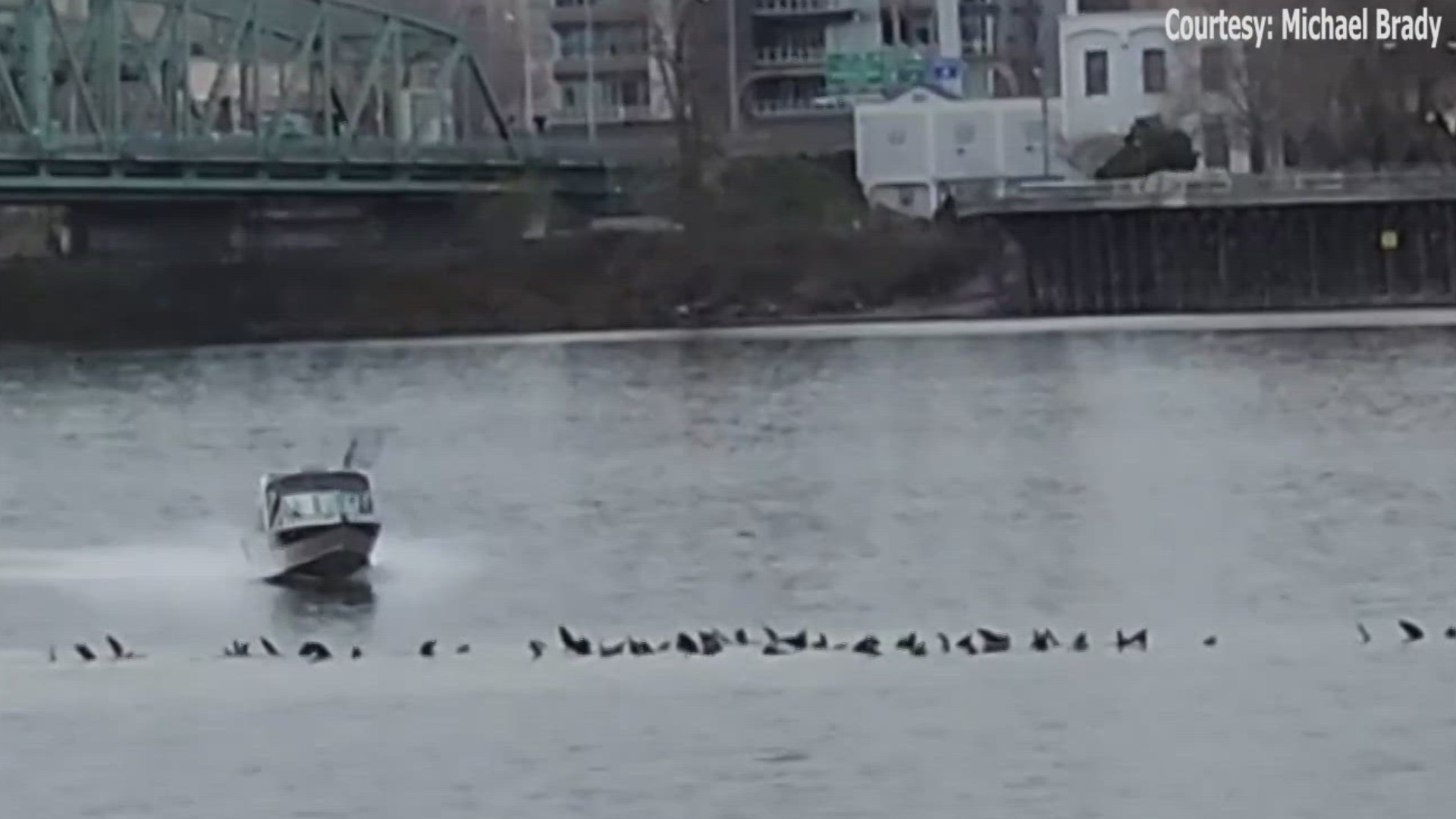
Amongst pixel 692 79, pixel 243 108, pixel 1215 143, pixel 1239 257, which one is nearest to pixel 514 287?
pixel 243 108

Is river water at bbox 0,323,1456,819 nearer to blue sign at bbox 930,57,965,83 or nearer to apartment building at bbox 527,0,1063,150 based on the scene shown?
blue sign at bbox 930,57,965,83

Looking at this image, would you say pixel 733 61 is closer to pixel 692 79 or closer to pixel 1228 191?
pixel 692 79

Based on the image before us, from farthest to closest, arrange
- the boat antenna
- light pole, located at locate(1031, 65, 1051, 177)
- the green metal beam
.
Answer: light pole, located at locate(1031, 65, 1051, 177)
the green metal beam
the boat antenna

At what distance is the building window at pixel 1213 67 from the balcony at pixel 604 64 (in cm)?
2924

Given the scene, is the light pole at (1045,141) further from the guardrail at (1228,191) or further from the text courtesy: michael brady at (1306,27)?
the guardrail at (1228,191)

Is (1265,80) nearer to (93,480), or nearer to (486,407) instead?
(486,407)

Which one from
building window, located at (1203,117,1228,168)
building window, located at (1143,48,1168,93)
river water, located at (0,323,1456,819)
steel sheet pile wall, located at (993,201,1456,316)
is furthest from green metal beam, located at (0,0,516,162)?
river water, located at (0,323,1456,819)

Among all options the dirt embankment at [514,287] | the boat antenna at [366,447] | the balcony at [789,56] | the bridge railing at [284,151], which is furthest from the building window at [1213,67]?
the boat antenna at [366,447]

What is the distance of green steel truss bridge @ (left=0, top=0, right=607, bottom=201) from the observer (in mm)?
122250

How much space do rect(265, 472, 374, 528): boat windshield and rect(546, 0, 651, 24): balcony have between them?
336 feet

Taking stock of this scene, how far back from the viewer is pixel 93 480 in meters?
79.5

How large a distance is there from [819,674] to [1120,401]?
1865 inches

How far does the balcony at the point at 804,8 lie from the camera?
16225 cm

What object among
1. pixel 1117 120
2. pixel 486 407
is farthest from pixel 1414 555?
pixel 1117 120
